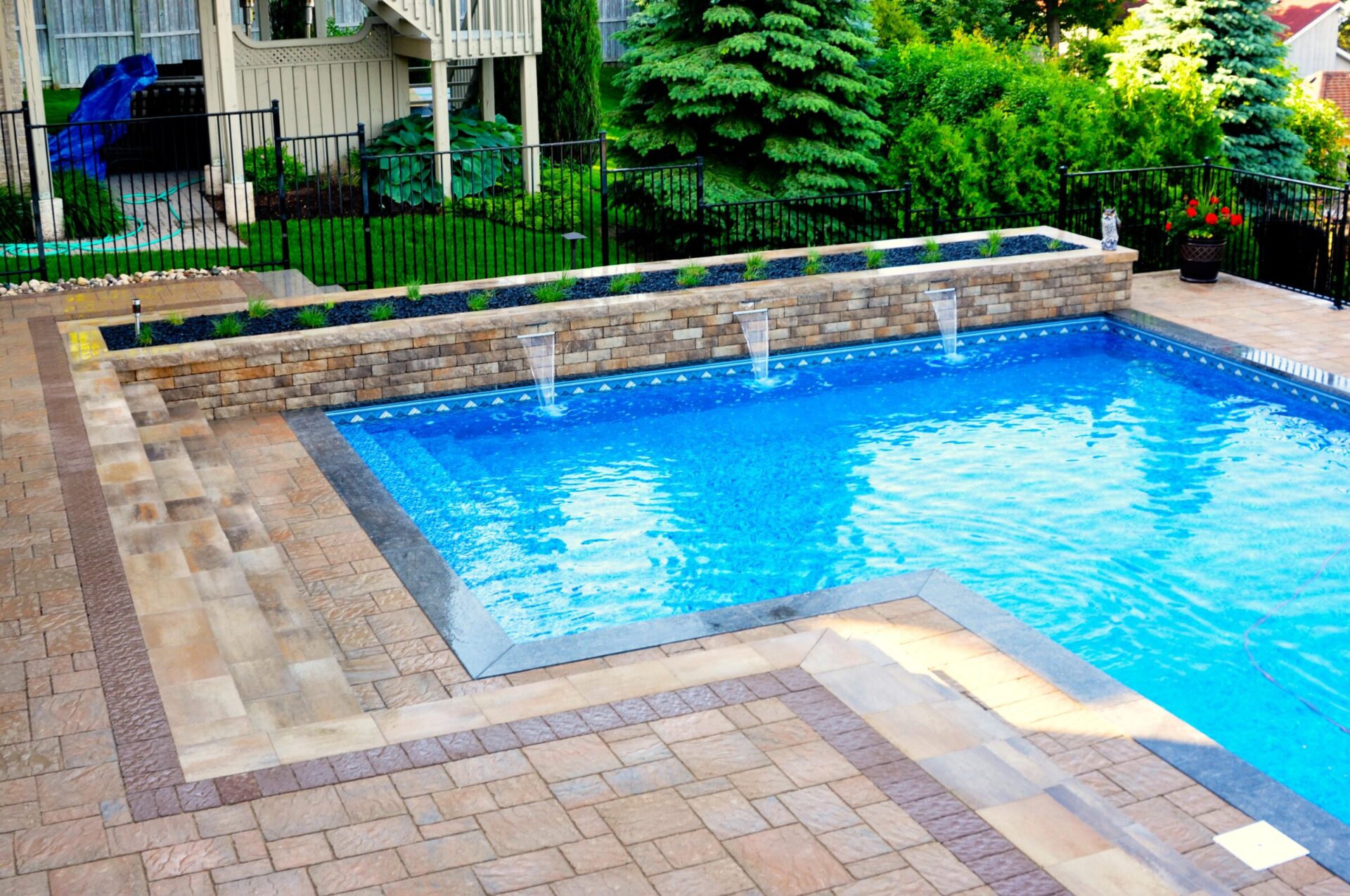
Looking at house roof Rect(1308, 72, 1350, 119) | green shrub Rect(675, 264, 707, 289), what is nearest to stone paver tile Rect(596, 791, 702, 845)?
green shrub Rect(675, 264, 707, 289)

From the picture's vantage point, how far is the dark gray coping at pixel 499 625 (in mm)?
6320

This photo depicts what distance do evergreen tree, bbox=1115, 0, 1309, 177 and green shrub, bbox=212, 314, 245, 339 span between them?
14169 mm

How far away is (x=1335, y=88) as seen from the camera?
1784 inches

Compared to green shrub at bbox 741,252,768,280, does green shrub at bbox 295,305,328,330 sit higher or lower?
lower

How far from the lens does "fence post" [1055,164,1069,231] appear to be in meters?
13.8

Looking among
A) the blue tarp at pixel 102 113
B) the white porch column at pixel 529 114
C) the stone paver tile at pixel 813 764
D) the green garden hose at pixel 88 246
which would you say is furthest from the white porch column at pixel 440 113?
the stone paver tile at pixel 813 764

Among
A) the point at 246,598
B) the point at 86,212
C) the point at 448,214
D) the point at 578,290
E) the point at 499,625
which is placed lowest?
the point at 499,625

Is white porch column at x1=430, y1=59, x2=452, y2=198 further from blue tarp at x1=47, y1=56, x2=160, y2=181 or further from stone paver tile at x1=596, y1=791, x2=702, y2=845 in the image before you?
stone paver tile at x1=596, y1=791, x2=702, y2=845

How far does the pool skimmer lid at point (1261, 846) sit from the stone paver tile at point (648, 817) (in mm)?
1849

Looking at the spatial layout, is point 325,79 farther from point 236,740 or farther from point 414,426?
point 236,740

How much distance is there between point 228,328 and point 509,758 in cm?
618

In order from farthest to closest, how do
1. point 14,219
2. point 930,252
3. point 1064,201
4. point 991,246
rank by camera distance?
point 1064,201 < point 14,219 < point 991,246 < point 930,252

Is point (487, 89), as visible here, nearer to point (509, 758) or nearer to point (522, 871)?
point (509, 758)

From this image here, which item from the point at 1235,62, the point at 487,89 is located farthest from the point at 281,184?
the point at 1235,62
